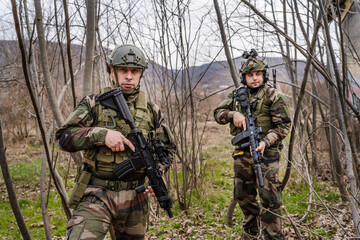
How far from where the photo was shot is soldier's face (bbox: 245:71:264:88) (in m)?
2.90

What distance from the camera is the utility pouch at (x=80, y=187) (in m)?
1.81

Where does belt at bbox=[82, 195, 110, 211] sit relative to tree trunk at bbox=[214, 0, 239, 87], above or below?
below

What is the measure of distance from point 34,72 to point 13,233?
2.74 metres

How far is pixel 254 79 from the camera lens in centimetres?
290

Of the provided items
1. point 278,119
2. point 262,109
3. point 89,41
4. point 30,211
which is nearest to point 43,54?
point 89,41

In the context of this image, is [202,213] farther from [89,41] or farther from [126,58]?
[89,41]

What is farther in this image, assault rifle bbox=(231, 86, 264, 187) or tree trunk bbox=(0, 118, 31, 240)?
assault rifle bbox=(231, 86, 264, 187)

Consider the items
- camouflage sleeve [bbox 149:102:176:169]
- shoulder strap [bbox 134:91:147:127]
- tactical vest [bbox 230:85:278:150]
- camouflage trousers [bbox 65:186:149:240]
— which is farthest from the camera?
tactical vest [bbox 230:85:278:150]

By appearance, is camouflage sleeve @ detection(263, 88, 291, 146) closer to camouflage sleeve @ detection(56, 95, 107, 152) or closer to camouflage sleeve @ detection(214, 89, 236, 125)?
camouflage sleeve @ detection(214, 89, 236, 125)

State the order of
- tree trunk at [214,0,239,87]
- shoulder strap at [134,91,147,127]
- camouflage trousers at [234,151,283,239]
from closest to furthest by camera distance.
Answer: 1. shoulder strap at [134,91,147,127]
2. camouflage trousers at [234,151,283,239]
3. tree trunk at [214,0,239,87]

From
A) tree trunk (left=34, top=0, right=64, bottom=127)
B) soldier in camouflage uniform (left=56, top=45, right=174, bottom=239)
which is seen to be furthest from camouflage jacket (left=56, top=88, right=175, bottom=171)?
tree trunk (left=34, top=0, right=64, bottom=127)

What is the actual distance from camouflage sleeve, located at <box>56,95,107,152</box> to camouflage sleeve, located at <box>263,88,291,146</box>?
64.0 inches

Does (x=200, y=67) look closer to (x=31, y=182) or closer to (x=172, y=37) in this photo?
(x=172, y=37)

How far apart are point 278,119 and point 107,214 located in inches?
72.3
